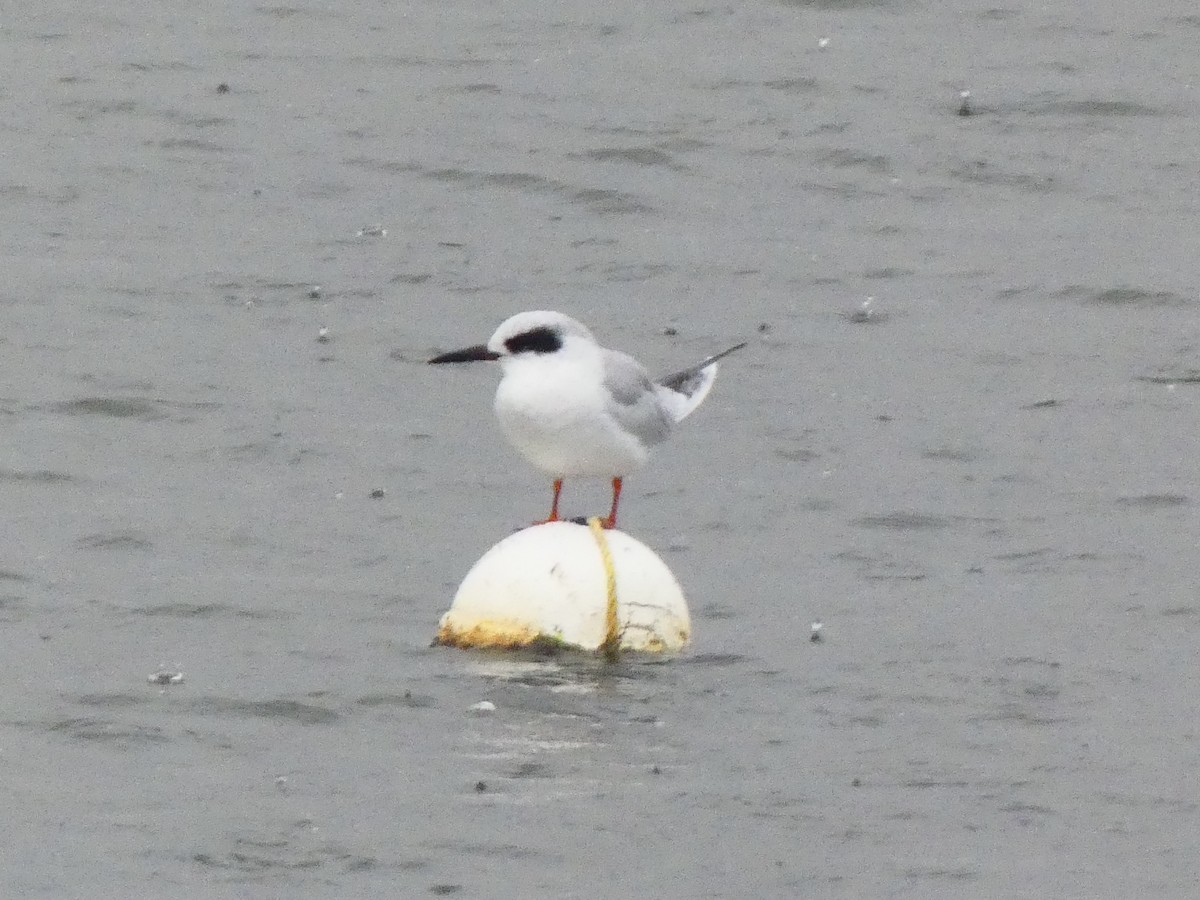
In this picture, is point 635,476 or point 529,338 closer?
point 529,338

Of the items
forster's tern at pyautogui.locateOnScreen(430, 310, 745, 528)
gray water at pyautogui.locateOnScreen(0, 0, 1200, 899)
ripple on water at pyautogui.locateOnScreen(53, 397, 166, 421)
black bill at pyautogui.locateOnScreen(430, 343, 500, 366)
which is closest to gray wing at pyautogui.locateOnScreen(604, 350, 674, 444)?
forster's tern at pyautogui.locateOnScreen(430, 310, 745, 528)

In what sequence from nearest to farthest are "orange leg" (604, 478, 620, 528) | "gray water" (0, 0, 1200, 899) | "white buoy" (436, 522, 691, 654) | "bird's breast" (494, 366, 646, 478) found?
"gray water" (0, 0, 1200, 899), "white buoy" (436, 522, 691, 654), "bird's breast" (494, 366, 646, 478), "orange leg" (604, 478, 620, 528)

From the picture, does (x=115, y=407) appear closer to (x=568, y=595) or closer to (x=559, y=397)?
(x=559, y=397)

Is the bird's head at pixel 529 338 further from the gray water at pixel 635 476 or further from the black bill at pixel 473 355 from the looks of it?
the gray water at pixel 635 476

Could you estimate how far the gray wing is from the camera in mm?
13383

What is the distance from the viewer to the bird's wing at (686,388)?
47.6 feet

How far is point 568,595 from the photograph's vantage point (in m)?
12.7

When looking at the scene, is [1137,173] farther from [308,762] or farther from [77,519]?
[308,762]

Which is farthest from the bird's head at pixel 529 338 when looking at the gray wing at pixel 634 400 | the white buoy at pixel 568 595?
the white buoy at pixel 568 595

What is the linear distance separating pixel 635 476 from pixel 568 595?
3.83m

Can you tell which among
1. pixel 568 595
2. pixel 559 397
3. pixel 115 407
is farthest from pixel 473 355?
pixel 115 407

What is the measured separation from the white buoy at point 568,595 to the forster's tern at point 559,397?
0.37 m

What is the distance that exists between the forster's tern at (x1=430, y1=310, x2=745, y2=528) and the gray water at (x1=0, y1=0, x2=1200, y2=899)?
39.0 inches

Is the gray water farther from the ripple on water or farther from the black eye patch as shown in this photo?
the black eye patch
